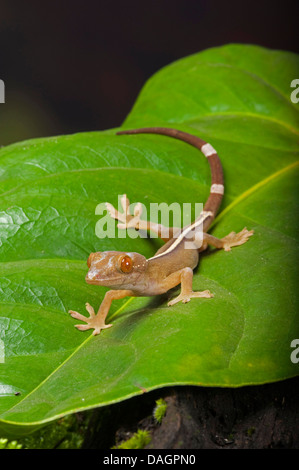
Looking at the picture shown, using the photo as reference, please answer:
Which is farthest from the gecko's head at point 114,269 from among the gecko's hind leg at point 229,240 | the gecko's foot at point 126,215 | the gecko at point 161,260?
the gecko's hind leg at point 229,240

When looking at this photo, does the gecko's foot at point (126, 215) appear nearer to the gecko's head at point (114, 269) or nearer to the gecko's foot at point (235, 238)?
the gecko's head at point (114, 269)

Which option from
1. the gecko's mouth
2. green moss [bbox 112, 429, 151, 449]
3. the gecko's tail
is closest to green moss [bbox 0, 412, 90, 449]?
green moss [bbox 112, 429, 151, 449]

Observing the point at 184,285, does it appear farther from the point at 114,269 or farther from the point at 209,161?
the point at 209,161

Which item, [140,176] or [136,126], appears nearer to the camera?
[140,176]

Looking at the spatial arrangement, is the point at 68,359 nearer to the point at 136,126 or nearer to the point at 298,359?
the point at 298,359

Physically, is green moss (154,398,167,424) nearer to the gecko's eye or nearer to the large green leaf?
the large green leaf

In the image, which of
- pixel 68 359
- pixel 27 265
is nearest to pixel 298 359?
pixel 68 359
